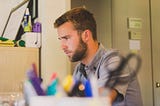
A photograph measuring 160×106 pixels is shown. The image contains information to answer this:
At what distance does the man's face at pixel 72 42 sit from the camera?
1395mm

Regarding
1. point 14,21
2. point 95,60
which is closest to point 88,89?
point 95,60

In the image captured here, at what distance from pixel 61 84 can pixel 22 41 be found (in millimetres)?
1444

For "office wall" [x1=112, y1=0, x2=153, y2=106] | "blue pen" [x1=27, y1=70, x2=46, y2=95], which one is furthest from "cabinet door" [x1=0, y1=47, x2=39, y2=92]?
"blue pen" [x1=27, y1=70, x2=46, y2=95]

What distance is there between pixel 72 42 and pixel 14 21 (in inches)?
39.9

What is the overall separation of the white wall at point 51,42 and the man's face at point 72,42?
1.47 ft

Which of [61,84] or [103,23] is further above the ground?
[103,23]

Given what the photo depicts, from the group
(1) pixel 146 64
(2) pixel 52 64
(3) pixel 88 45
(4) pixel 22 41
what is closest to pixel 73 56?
(3) pixel 88 45

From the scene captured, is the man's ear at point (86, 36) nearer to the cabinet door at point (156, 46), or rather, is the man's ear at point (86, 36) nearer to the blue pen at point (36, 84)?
the blue pen at point (36, 84)

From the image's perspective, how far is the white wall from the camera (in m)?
1.88

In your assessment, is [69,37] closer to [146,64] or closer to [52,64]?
[52,64]

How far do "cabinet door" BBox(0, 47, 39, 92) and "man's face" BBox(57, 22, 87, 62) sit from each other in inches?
17.8

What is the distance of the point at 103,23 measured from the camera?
2592mm

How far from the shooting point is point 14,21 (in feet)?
7.51

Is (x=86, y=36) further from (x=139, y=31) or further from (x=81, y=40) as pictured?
(x=139, y=31)
